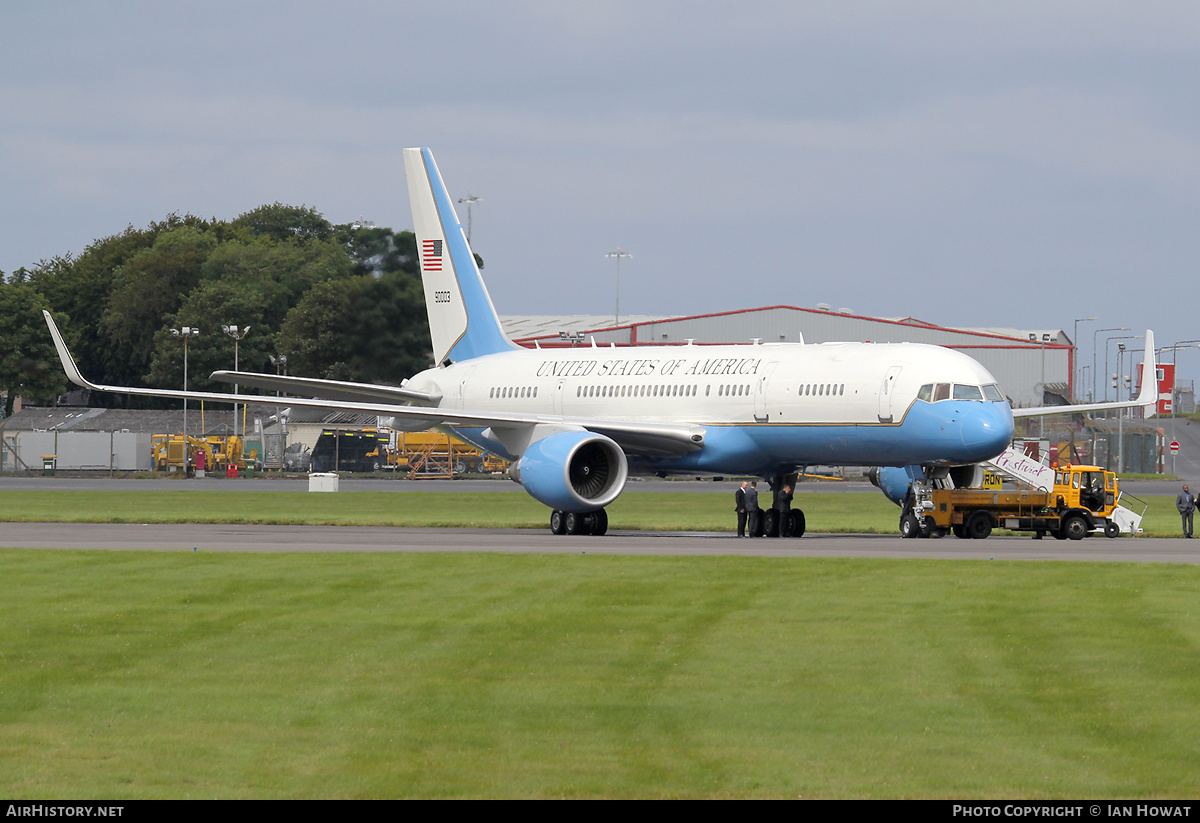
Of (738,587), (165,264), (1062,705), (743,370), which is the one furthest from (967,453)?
(165,264)

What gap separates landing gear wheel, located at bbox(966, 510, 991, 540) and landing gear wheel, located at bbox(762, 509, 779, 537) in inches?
175

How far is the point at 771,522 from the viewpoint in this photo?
38.1m

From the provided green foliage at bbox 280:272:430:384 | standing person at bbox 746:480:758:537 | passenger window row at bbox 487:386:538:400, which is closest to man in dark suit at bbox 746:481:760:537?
standing person at bbox 746:480:758:537

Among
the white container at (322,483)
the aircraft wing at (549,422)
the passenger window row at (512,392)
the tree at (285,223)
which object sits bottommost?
the white container at (322,483)

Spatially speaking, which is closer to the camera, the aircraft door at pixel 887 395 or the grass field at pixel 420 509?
the aircraft door at pixel 887 395

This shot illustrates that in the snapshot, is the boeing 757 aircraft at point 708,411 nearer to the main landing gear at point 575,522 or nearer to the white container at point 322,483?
the main landing gear at point 575,522

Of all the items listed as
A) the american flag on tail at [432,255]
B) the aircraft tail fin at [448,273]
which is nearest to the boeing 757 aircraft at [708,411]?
the aircraft tail fin at [448,273]

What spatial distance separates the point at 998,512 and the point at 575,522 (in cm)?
999

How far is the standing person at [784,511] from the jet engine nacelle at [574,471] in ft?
12.7

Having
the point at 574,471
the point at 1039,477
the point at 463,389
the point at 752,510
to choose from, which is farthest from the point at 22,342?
the point at 1039,477

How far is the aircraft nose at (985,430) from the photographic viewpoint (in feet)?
110

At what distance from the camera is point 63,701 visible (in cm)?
1370
